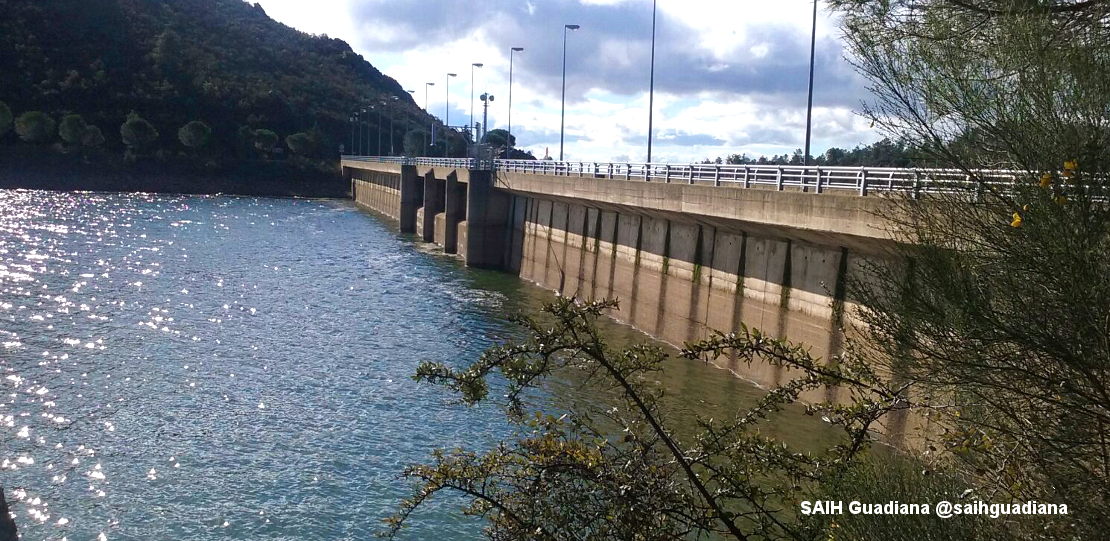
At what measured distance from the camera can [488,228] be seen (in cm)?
4853

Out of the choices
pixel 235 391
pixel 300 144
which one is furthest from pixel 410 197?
pixel 300 144

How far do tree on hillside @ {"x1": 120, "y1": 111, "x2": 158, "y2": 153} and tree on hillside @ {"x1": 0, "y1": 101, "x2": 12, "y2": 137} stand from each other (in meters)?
11.7

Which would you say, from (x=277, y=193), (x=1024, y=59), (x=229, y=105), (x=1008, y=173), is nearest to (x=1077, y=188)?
(x=1008, y=173)

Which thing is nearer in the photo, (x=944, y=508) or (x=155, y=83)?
(x=944, y=508)

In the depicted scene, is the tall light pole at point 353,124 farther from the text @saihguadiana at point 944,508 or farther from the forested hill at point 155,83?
the text @saihguadiana at point 944,508

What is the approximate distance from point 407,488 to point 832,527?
10.1 m

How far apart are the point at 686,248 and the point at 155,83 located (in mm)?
124799

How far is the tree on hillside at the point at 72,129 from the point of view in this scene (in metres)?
106

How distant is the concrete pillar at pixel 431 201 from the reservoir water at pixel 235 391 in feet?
52.8

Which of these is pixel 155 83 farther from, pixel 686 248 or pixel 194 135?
pixel 686 248

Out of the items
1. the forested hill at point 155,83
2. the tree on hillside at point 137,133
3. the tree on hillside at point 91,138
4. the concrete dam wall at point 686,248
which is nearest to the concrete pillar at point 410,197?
the concrete dam wall at point 686,248

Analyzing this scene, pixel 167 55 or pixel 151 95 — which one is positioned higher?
pixel 167 55

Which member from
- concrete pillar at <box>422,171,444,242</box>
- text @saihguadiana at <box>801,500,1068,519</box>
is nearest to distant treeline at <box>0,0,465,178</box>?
concrete pillar at <box>422,171,444,242</box>

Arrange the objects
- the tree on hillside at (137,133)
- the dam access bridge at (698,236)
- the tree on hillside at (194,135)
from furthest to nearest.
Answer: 1. the tree on hillside at (194,135)
2. the tree on hillside at (137,133)
3. the dam access bridge at (698,236)
